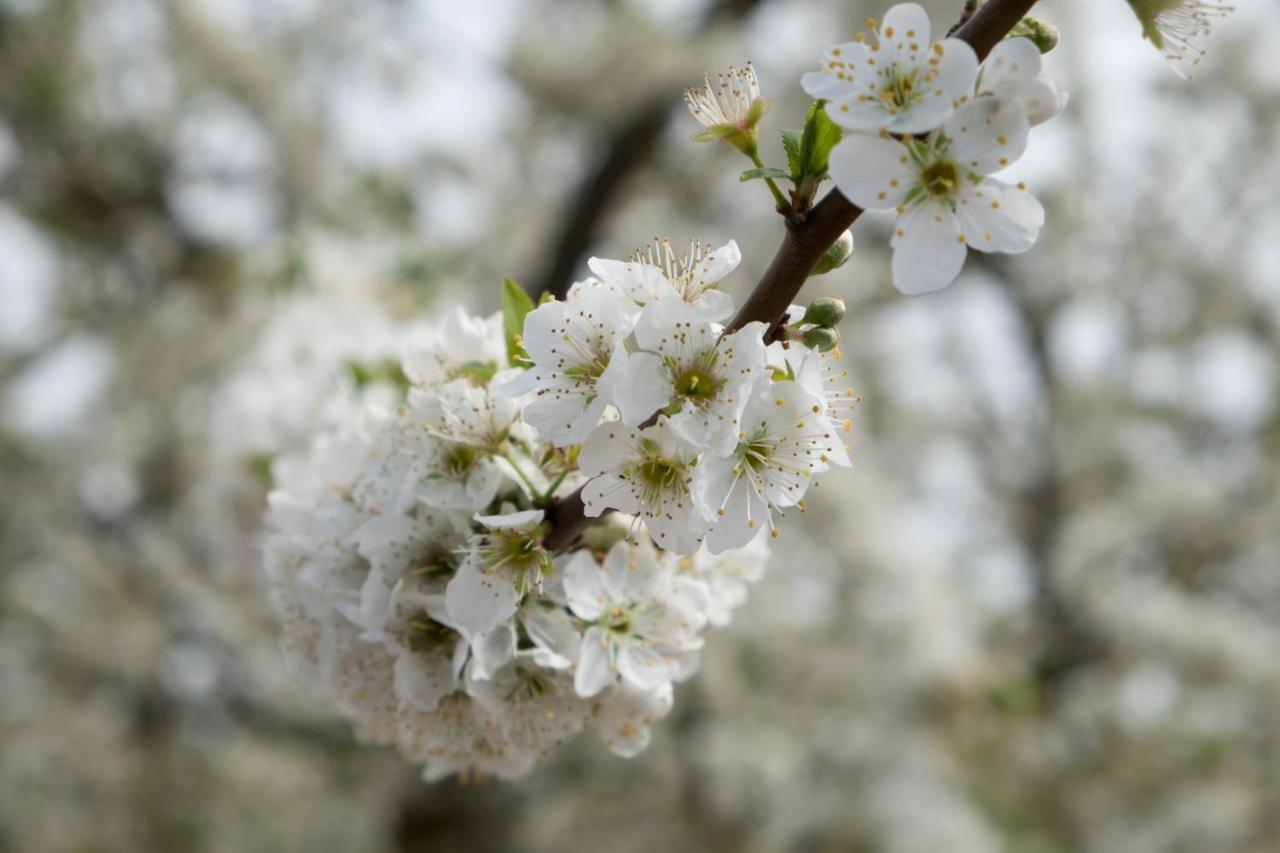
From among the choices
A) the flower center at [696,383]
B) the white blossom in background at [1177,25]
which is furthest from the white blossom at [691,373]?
the white blossom in background at [1177,25]

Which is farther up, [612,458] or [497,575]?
[612,458]

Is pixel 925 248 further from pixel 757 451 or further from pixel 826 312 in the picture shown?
pixel 757 451

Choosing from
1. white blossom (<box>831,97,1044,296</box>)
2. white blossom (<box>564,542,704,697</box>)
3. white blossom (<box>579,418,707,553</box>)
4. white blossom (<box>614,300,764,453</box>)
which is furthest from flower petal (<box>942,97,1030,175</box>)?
white blossom (<box>564,542,704,697</box>)

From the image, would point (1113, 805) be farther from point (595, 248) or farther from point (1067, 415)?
point (595, 248)

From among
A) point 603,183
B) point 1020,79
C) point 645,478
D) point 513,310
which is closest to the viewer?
point 1020,79

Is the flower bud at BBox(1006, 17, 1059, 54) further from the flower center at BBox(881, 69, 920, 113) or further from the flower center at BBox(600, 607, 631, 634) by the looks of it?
the flower center at BBox(600, 607, 631, 634)

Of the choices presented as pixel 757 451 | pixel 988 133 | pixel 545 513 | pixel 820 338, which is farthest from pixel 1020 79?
pixel 545 513
